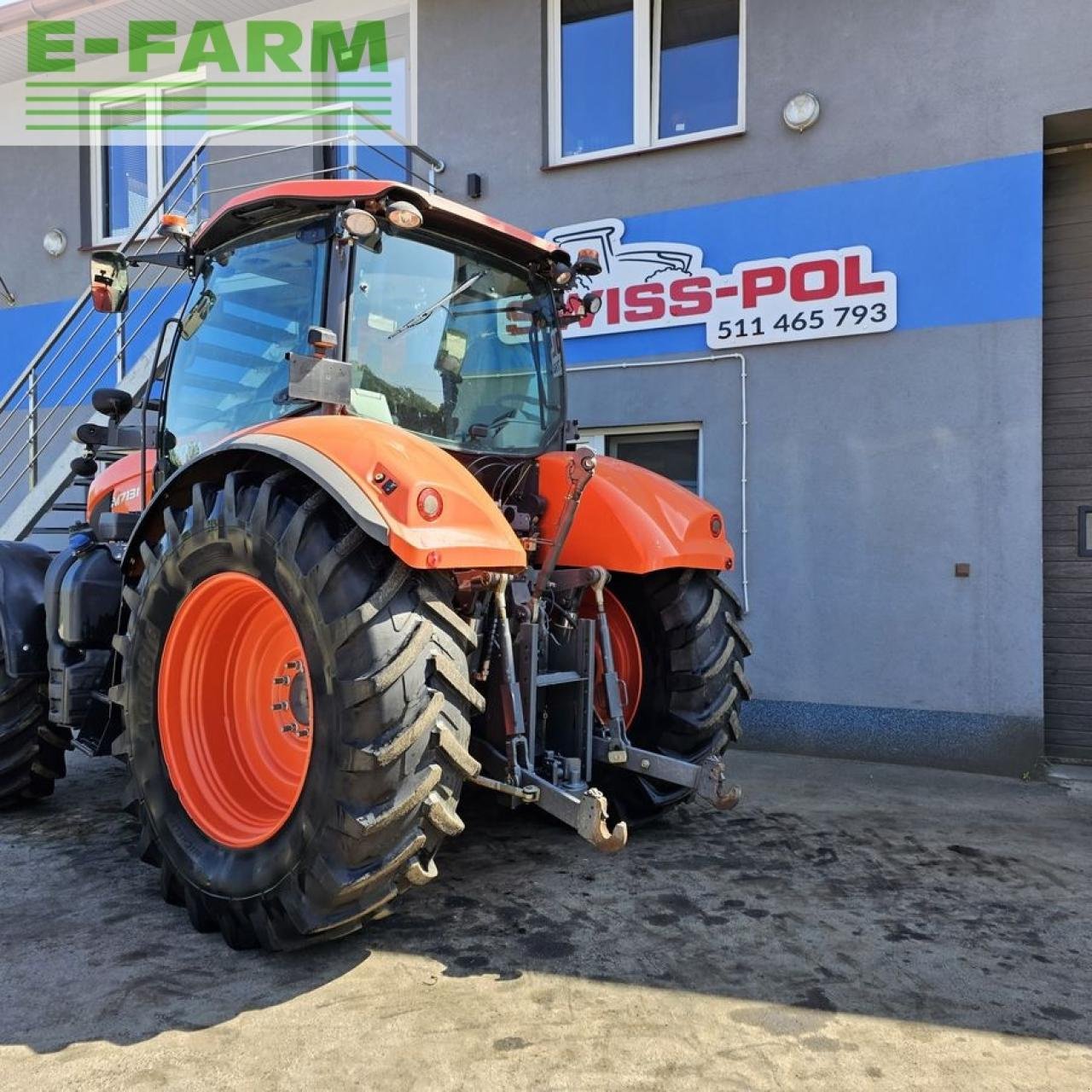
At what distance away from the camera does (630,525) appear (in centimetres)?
355

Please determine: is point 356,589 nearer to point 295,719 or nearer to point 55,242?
point 295,719

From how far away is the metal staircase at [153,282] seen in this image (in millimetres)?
6461

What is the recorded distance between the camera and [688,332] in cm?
611

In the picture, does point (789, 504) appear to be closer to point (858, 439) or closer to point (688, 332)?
point (858, 439)

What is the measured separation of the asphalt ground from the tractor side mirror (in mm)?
2115

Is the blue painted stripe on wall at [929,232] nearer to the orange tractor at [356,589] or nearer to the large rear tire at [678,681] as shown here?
the orange tractor at [356,589]

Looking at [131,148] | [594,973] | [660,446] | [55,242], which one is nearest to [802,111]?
[660,446]

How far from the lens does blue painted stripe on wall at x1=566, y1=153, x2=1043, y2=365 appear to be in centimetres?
527

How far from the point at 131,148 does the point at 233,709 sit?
293 inches

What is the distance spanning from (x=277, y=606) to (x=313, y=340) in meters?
0.87

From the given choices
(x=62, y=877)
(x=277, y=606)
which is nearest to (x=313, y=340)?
(x=277, y=606)

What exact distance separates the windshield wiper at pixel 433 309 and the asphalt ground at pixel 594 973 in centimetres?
191

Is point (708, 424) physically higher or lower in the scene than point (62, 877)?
higher

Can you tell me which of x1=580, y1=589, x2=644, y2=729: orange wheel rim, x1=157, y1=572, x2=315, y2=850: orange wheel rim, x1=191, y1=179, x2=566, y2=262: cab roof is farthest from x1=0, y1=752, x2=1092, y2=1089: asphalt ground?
x1=191, y1=179, x2=566, y2=262: cab roof
